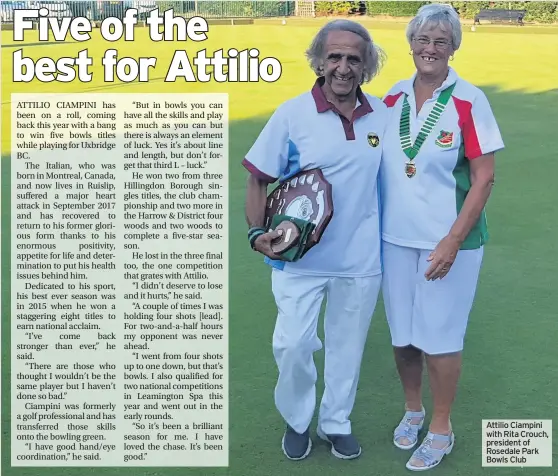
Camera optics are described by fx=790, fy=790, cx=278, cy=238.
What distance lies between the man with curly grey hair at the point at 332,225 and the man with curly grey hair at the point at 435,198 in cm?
8

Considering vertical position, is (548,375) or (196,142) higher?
(196,142)

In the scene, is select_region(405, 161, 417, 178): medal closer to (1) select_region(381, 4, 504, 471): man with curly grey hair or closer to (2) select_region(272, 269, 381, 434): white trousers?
(1) select_region(381, 4, 504, 471): man with curly grey hair

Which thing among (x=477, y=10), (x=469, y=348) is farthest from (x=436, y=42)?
(x=477, y=10)

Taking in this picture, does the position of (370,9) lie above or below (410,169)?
above

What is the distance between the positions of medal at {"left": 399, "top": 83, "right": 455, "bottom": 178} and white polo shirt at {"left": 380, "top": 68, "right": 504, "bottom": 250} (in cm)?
1

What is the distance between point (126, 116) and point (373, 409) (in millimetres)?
1689

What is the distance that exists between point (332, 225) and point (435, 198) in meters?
0.37

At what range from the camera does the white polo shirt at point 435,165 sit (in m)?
2.67

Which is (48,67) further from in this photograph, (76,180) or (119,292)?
(119,292)

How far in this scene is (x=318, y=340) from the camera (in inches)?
115

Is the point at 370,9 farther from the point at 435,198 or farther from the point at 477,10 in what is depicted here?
the point at 435,198

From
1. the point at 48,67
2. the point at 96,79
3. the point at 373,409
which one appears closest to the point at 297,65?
the point at 96,79

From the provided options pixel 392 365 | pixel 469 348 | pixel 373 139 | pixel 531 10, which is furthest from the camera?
pixel 531 10

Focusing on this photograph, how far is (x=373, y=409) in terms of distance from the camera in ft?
11.0
